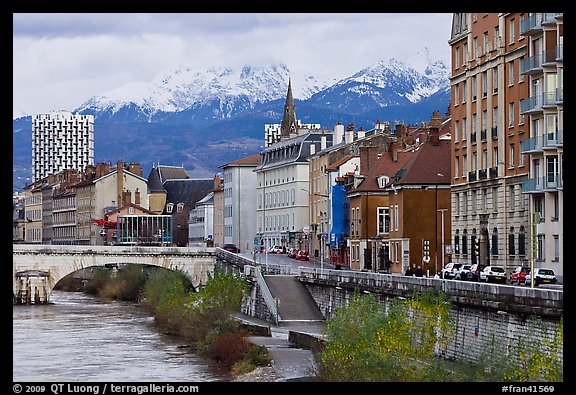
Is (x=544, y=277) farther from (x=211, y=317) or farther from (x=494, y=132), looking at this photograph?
(x=211, y=317)

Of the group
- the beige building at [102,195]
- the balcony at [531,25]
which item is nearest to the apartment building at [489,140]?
the balcony at [531,25]

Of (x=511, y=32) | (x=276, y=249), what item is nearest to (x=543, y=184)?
(x=511, y=32)

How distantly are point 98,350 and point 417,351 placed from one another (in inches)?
1058

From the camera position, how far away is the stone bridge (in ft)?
337

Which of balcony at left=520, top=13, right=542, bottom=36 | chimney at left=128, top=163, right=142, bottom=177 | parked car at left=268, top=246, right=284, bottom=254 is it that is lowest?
parked car at left=268, top=246, right=284, bottom=254

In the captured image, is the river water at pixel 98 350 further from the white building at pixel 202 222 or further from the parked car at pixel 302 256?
the white building at pixel 202 222

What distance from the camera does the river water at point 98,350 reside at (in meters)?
47.0

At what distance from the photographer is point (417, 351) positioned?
3534 cm

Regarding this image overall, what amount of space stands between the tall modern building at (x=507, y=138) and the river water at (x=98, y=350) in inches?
586

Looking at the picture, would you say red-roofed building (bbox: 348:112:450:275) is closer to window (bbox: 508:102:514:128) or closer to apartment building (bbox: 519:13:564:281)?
window (bbox: 508:102:514:128)

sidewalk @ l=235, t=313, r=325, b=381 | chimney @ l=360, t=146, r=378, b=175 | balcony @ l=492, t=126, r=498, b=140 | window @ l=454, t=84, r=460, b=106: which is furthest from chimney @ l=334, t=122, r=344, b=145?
balcony @ l=492, t=126, r=498, b=140

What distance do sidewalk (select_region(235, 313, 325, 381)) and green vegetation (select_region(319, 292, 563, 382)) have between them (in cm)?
183

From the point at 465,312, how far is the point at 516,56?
83.2ft
